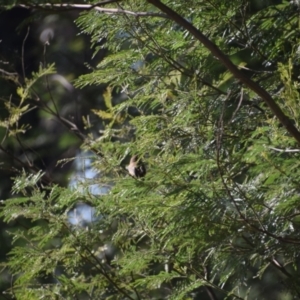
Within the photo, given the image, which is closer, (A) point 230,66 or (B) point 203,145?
(A) point 230,66

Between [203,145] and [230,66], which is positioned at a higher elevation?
[230,66]

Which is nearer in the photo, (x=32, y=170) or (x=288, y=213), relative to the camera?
(x=288, y=213)

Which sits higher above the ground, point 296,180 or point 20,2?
point 20,2

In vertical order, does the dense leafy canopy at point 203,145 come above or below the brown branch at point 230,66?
below

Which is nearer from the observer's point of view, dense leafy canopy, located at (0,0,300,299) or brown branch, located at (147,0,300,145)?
brown branch, located at (147,0,300,145)

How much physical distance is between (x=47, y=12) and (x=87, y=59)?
3908 mm

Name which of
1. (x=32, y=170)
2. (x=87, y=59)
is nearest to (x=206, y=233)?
(x=32, y=170)

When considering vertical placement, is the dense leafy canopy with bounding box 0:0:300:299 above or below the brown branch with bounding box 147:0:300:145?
below

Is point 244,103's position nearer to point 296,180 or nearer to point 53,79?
point 296,180

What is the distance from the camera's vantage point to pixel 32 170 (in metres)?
5.01

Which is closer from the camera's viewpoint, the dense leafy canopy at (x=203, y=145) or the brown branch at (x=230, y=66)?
the brown branch at (x=230, y=66)

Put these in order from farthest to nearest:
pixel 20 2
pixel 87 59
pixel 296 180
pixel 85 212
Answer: pixel 87 59, pixel 85 212, pixel 296 180, pixel 20 2

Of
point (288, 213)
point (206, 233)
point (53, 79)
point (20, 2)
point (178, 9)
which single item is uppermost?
point (20, 2)

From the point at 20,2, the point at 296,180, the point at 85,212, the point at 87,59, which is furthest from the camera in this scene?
the point at 87,59
